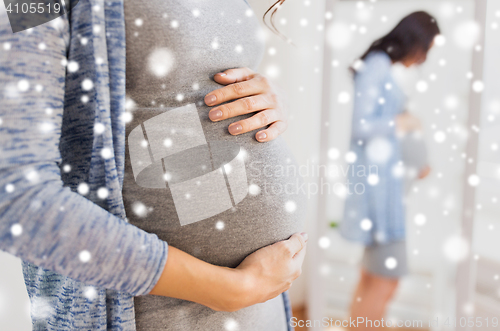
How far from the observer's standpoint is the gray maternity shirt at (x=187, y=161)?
0.43 metres

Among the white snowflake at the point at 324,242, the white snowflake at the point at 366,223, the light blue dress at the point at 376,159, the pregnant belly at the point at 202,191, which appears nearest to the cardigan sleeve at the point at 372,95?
the light blue dress at the point at 376,159

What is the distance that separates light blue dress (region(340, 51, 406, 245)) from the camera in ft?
4.32

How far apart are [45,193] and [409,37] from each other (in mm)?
1508

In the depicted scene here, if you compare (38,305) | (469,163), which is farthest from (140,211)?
(469,163)

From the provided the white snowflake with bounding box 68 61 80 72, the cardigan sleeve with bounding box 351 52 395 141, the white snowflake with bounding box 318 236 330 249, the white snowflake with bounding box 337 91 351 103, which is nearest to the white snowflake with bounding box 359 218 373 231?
the white snowflake with bounding box 318 236 330 249

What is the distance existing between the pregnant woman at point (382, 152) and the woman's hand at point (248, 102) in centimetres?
90

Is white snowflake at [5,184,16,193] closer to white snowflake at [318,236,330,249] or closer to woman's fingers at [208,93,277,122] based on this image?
woman's fingers at [208,93,277,122]

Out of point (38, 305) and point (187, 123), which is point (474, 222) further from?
point (38, 305)

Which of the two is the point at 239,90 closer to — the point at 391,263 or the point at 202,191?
the point at 202,191

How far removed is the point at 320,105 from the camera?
1.34m

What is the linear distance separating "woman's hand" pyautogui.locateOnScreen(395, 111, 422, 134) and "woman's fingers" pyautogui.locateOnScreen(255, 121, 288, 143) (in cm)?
100

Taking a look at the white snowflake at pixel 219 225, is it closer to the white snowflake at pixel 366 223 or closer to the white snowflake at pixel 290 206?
the white snowflake at pixel 290 206

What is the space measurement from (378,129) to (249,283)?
118 centimetres

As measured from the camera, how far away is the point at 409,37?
50.3 inches
